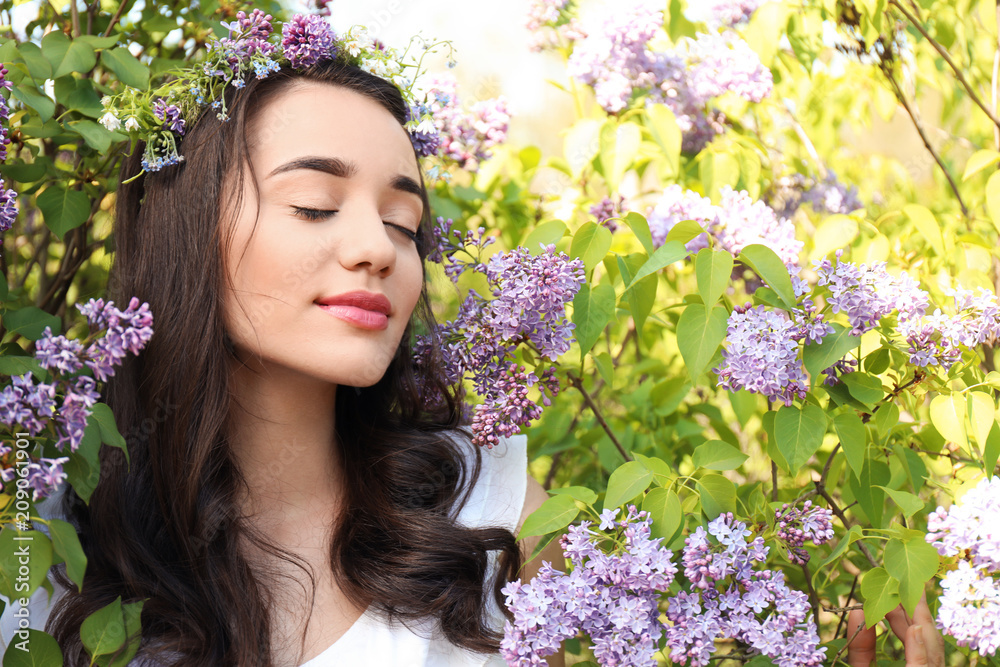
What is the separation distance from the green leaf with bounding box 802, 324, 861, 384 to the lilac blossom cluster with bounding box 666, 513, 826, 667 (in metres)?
0.21

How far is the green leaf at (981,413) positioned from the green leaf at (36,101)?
1266 mm

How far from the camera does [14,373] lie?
0.90 metres

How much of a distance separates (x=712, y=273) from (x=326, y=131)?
0.61 meters

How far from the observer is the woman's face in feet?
3.84

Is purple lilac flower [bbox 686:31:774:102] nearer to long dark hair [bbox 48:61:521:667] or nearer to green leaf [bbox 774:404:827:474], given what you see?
Answer: long dark hair [bbox 48:61:521:667]

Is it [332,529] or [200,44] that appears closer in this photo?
[332,529]

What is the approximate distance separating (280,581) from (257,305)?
455 mm

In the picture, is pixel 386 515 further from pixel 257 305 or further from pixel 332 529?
pixel 257 305

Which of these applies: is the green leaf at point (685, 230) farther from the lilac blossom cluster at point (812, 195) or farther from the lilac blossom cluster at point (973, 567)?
the lilac blossom cluster at point (812, 195)

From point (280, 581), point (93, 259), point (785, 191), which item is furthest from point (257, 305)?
point (785, 191)

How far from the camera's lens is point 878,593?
3.10ft

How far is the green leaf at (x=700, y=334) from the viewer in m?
1.00

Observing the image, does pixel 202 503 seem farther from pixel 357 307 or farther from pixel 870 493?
pixel 870 493

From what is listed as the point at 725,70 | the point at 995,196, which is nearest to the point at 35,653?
the point at 995,196
